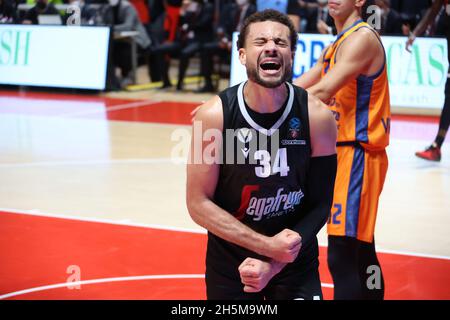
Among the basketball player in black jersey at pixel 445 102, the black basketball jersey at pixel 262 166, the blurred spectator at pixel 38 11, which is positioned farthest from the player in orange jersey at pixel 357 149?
the blurred spectator at pixel 38 11

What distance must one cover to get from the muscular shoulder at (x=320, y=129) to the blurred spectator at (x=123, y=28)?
11035 mm

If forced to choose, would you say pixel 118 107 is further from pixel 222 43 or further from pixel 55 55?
pixel 222 43

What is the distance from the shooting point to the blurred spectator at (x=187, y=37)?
534 inches

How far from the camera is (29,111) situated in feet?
37.3

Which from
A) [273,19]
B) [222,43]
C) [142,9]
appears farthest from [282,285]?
[142,9]

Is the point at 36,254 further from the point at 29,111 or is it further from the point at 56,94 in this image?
the point at 56,94

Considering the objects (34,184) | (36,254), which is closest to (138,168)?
(34,184)

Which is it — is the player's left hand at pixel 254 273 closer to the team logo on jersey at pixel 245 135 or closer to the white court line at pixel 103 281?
the team logo on jersey at pixel 245 135

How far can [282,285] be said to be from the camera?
294cm

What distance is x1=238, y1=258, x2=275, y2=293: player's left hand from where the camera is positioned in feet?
8.87

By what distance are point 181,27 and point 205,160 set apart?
11909mm

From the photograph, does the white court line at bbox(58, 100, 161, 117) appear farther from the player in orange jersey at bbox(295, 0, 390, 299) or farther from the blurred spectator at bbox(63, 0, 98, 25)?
the player in orange jersey at bbox(295, 0, 390, 299)

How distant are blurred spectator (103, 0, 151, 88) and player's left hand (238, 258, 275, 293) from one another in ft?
36.9

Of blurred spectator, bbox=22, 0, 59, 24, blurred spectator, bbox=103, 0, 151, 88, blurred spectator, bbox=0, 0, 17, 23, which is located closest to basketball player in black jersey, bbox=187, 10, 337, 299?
blurred spectator, bbox=103, 0, 151, 88
